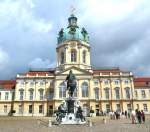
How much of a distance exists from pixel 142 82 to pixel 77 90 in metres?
20.3

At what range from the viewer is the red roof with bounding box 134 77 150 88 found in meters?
76.9

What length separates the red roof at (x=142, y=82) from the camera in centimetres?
7693

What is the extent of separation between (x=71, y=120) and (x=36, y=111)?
42.7 metres

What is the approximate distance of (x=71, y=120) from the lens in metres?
31.6

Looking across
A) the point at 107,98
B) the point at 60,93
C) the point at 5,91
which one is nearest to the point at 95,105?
the point at 107,98

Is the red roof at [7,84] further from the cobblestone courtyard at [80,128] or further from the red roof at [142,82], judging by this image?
the cobblestone courtyard at [80,128]

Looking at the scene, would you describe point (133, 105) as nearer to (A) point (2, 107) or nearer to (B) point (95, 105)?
(B) point (95, 105)

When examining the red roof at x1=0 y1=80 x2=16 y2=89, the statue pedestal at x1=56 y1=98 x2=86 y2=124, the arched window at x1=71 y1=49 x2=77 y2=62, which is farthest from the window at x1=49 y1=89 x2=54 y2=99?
the statue pedestal at x1=56 y1=98 x2=86 y2=124

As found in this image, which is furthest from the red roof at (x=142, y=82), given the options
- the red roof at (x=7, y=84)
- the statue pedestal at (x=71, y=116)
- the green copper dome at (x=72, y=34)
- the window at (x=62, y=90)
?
the statue pedestal at (x=71, y=116)

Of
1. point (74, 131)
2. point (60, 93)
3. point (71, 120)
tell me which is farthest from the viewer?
point (60, 93)

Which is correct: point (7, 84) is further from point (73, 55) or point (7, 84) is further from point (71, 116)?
point (71, 116)

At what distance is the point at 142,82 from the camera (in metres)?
78.3

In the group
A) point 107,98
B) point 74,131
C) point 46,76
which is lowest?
point 74,131

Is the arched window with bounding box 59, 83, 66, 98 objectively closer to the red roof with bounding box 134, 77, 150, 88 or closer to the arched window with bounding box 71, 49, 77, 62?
the arched window with bounding box 71, 49, 77, 62
